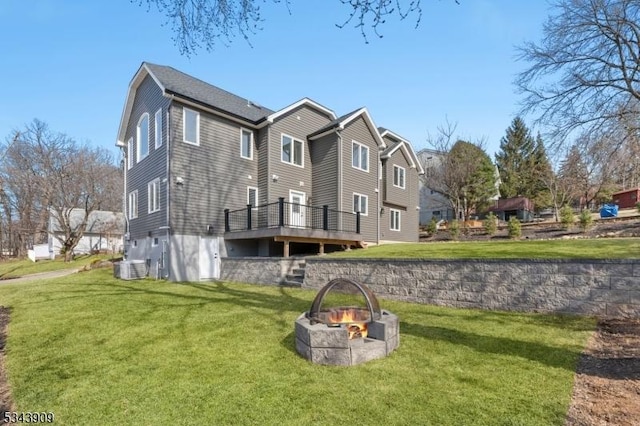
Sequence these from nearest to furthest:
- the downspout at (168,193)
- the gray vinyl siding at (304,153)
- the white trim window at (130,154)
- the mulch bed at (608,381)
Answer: the mulch bed at (608,381) < the downspout at (168,193) < the gray vinyl siding at (304,153) < the white trim window at (130,154)

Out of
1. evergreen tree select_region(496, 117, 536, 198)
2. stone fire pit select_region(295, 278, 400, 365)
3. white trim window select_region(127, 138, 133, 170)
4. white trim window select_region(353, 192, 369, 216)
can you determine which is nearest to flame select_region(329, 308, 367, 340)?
stone fire pit select_region(295, 278, 400, 365)

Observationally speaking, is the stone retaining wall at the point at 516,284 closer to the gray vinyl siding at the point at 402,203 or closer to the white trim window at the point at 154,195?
the white trim window at the point at 154,195

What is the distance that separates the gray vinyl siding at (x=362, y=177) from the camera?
17234 millimetres

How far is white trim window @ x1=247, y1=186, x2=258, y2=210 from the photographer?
52.3 ft

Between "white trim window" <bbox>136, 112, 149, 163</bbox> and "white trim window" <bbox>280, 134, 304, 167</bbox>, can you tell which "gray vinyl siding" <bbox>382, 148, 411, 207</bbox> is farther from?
"white trim window" <bbox>136, 112, 149, 163</bbox>

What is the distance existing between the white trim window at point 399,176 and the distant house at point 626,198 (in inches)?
1015

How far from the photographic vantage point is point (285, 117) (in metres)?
16.6

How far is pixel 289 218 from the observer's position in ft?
51.8

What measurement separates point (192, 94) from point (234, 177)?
3.74m

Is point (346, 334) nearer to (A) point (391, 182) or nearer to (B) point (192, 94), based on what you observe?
(B) point (192, 94)

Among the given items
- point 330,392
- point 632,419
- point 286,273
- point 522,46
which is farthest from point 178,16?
point 522,46

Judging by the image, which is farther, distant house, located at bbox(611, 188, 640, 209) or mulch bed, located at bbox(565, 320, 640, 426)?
distant house, located at bbox(611, 188, 640, 209)

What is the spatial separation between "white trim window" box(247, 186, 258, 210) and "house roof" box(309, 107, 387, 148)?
402cm

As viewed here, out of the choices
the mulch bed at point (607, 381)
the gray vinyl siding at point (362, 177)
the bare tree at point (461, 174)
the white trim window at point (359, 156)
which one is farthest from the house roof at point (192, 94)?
the bare tree at point (461, 174)
